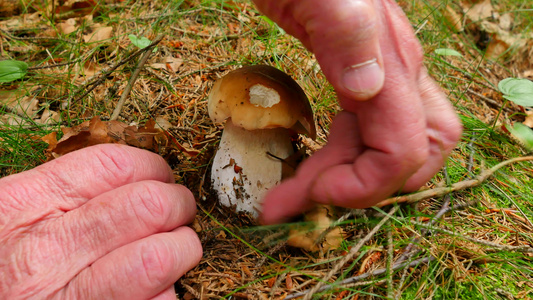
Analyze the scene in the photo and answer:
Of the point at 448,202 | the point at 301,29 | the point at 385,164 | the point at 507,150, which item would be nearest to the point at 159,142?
the point at 301,29

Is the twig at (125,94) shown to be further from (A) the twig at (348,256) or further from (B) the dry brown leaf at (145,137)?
(A) the twig at (348,256)

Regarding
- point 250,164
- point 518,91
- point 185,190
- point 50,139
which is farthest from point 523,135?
point 50,139

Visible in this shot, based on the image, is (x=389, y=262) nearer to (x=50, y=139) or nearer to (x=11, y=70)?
(x=50, y=139)

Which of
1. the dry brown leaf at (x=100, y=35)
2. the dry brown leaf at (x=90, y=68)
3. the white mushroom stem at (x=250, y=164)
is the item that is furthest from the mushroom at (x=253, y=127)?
the dry brown leaf at (x=100, y=35)

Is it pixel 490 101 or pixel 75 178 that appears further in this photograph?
pixel 490 101

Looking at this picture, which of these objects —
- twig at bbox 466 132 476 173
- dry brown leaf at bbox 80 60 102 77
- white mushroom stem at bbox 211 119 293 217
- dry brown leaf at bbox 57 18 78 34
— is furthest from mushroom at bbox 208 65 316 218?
dry brown leaf at bbox 57 18 78 34

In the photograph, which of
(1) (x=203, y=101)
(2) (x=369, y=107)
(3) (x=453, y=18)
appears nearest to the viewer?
(2) (x=369, y=107)

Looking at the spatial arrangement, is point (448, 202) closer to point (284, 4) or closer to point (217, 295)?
point (217, 295)
